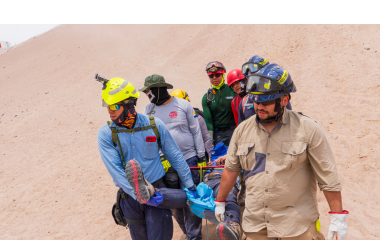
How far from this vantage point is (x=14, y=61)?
29.5m

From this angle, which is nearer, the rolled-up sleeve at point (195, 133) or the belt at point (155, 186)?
the belt at point (155, 186)

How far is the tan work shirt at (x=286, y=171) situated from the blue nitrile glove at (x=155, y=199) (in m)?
1.08

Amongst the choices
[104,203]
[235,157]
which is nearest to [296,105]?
[104,203]

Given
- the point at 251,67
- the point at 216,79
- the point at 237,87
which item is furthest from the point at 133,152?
the point at 216,79

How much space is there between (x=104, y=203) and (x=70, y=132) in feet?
21.6

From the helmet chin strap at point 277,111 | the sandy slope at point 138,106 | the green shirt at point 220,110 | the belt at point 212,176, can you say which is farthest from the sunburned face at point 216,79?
the helmet chin strap at point 277,111

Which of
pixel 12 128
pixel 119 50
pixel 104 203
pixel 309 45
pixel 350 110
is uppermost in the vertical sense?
pixel 119 50

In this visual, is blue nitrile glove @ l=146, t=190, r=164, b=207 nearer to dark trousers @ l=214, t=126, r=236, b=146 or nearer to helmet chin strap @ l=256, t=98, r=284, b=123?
helmet chin strap @ l=256, t=98, r=284, b=123

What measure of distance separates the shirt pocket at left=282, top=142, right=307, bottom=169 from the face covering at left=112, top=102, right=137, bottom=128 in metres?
1.78

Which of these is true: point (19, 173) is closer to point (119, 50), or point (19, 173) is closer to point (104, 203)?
point (104, 203)

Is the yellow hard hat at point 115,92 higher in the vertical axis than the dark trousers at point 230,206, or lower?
higher

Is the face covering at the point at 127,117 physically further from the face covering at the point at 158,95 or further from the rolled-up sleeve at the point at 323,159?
the rolled-up sleeve at the point at 323,159

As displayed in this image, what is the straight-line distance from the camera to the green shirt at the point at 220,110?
18.0ft

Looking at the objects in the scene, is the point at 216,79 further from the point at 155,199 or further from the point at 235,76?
the point at 155,199
